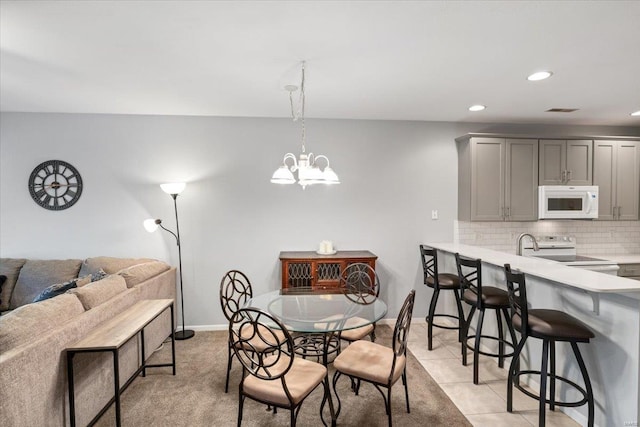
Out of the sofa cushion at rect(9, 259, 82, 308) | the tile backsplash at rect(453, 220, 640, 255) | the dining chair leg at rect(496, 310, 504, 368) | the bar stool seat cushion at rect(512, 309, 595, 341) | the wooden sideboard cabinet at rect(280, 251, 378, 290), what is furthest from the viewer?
the tile backsplash at rect(453, 220, 640, 255)

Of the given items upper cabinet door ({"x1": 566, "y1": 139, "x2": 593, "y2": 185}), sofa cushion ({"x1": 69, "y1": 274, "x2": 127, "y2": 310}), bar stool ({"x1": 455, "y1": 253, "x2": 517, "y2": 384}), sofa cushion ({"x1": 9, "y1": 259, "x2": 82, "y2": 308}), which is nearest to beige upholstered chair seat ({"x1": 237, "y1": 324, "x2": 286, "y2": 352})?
sofa cushion ({"x1": 69, "y1": 274, "x2": 127, "y2": 310})

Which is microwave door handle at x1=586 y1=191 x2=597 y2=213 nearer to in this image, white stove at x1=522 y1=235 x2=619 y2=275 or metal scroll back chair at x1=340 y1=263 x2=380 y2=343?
white stove at x1=522 y1=235 x2=619 y2=275

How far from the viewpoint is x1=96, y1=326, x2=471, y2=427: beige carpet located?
226 centimetres

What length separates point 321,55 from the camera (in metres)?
2.34

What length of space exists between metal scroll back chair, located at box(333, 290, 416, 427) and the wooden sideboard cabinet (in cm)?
133

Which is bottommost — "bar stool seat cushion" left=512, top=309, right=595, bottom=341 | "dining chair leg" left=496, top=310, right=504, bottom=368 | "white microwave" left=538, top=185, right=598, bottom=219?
"dining chair leg" left=496, top=310, right=504, bottom=368

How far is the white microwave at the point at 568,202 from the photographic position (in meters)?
3.89

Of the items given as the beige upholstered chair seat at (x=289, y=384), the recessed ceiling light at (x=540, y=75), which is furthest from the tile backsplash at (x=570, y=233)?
the beige upholstered chair seat at (x=289, y=384)

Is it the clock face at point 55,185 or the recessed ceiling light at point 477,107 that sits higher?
the recessed ceiling light at point 477,107

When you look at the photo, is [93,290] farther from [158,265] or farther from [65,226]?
[65,226]

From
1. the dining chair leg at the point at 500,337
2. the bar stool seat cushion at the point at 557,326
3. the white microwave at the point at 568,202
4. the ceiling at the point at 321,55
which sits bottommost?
the dining chair leg at the point at 500,337

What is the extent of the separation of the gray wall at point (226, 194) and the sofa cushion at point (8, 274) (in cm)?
25

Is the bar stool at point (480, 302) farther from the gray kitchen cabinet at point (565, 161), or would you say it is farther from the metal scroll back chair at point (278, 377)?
the gray kitchen cabinet at point (565, 161)

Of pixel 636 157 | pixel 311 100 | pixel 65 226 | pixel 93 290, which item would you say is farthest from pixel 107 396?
pixel 636 157
